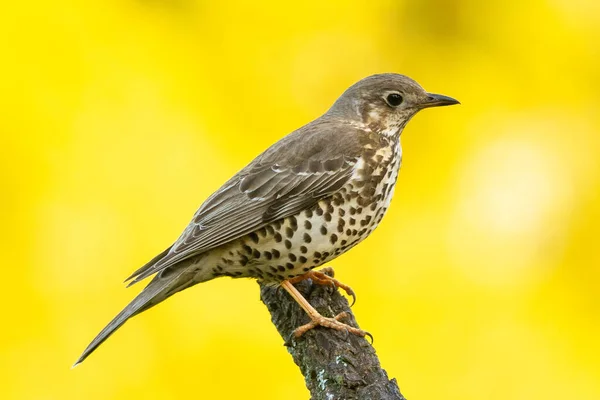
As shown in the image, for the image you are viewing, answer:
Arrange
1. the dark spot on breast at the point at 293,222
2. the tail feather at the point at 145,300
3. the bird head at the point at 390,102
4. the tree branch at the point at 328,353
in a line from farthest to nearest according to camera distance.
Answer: the bird head at the point at 390,102 < the dark spot on breast at the point at 293,222 < the tail feather at the point at 145,300 < the tree branch at the point at 328,353

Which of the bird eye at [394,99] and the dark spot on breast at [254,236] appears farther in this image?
the bird eye at [394,99]

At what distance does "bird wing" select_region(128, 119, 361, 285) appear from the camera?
4.79 meters

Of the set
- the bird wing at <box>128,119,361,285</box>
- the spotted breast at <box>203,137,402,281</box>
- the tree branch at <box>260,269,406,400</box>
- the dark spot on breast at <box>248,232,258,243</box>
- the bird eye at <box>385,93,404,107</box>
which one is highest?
the bird eye at <box>385,93,404,107</box>

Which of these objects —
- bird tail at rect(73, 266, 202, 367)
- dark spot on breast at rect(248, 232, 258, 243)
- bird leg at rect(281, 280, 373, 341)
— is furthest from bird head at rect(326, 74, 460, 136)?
bird tail at rect(73, 266, 202, 367)

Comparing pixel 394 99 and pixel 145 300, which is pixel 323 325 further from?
pixel 394 99

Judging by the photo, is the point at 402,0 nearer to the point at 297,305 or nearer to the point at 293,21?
the point at 293,21

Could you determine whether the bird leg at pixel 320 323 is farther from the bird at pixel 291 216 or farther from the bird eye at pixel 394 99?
the bird eye at pixel 394 99

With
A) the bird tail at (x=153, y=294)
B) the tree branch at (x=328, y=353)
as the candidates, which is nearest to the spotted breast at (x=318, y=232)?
the bird tail at (x=153, y=294)

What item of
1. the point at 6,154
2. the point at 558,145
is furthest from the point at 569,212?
the point at 6,154

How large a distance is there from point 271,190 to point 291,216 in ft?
0.57

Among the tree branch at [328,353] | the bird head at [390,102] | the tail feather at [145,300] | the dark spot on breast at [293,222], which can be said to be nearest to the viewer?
the tree branch at [328,353]

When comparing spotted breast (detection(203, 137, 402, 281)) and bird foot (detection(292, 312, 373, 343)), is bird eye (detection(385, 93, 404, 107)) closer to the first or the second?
spotted breast (detection(203, 137, 402, 281))

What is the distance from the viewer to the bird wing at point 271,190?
479 centimetres

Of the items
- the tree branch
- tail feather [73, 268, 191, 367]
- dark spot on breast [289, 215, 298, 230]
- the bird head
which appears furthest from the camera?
the bird head
